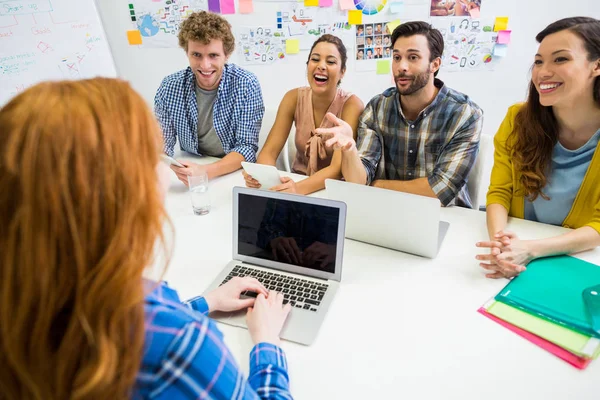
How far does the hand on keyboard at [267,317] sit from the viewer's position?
869 mm

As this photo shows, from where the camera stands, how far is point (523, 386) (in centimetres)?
78

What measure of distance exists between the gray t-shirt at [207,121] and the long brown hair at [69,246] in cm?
168

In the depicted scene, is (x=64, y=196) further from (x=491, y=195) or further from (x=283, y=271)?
(x=491, y=195)

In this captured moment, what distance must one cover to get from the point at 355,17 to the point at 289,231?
82.5 inches

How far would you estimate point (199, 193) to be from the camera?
5.06 ft

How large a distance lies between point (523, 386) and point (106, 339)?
0.76 m

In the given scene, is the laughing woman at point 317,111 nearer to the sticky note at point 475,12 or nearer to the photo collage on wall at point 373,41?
the photo collage on wall at point 373,41

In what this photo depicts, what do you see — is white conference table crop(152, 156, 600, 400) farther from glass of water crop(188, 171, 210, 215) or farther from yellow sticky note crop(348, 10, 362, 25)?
yellow sticky note crop(348, 10, 362, 25)

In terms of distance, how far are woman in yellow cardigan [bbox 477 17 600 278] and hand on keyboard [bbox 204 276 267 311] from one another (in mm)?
682

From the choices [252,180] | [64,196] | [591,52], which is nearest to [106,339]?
[64,196]

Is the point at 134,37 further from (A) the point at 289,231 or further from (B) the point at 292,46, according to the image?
(A) the point at 289,231

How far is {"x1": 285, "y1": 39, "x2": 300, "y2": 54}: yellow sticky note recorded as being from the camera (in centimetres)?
281

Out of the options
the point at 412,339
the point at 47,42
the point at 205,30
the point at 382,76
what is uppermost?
the point at 205,30

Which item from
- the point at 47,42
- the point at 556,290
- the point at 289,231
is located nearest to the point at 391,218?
the point at 289,231
